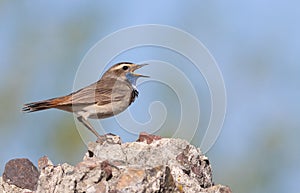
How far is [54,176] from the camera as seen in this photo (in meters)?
6.75

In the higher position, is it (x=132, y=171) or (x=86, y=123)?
(x=86, y=123)

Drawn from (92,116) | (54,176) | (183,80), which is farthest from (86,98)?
(54,176)

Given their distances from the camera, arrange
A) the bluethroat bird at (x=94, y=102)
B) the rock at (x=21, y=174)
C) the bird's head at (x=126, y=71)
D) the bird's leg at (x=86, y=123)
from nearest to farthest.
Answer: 1. the rock at (x=21, y=174)
2. the bird's leg at (x=86, y=123)
3. the bluethroat bird at (x=94, y=102)
4. the bird's head at (x=126, y=71)

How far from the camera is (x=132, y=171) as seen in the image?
6684 mm

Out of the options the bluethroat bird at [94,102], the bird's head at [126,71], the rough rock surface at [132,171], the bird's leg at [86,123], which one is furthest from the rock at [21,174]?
the bird's head at [126,71]

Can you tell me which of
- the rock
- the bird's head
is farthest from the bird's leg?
the rock

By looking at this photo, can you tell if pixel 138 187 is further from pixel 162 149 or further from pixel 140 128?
pixel 140 128

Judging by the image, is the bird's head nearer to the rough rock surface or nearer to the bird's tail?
the bird's tail

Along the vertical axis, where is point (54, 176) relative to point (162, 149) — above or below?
below

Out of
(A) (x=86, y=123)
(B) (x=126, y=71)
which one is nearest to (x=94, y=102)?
(A) (x=86, y=123)

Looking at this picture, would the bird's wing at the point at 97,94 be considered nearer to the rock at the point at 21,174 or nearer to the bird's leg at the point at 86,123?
the bird's leg at the point at 86,123

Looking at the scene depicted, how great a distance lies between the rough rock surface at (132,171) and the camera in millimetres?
6555

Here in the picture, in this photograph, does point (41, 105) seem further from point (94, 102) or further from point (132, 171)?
point (132, 171)

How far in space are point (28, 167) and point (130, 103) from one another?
3895 mm
